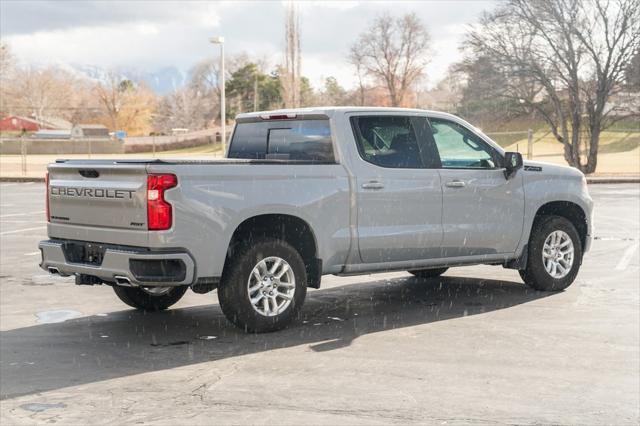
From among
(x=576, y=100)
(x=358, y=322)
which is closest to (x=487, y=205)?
(x=358, y=322)

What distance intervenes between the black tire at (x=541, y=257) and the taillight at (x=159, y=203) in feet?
14.3

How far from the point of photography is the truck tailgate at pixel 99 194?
7.46 metres

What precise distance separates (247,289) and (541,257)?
12.2ft

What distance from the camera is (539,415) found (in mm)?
5582

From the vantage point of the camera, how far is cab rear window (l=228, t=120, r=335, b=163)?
28.6 feet

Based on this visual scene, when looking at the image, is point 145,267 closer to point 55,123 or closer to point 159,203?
point 159,203

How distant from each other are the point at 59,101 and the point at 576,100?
122191 millimetres

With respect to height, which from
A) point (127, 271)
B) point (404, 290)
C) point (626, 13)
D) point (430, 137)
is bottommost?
point (404, 290)

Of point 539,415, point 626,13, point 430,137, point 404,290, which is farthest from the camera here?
point 626,13

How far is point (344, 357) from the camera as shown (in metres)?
7.15

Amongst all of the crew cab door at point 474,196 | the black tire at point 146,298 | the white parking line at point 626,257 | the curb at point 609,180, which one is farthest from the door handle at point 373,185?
the curb at point 609,180

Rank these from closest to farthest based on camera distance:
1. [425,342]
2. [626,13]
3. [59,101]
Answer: [425,342] → [626,13] → [59,101]

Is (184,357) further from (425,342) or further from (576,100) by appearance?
(576,100)

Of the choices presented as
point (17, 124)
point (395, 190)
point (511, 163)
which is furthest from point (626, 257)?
point (17, 124)
